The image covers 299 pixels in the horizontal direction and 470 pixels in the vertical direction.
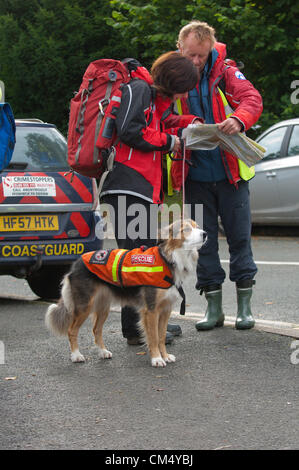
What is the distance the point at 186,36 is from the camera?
5.38 m

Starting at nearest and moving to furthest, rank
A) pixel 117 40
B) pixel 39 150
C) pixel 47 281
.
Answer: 1. pixel 39 150
2. pixel 47 281
3. pixel 117 40

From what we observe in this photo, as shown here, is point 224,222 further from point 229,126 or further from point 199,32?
point 199,32

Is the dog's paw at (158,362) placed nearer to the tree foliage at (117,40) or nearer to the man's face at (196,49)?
→ the man's face at (196,49)

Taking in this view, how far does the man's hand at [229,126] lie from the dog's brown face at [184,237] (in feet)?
2.40

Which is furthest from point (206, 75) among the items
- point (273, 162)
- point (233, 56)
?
point (233, 56)

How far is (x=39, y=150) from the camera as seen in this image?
24.4 feet

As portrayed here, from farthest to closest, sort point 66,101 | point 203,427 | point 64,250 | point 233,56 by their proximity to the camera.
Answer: point 66,101 → point 233,56 → point 64,250 → point 203,427

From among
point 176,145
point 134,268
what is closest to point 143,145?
point 176,145

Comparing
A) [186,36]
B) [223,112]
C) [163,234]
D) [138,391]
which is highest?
[186,36]

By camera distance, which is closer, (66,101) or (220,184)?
(220,184)

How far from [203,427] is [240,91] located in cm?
263

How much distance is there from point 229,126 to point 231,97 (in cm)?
44

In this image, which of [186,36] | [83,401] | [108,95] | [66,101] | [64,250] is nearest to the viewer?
[83,401]

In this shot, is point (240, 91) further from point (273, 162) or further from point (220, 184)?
point (273, 162)
